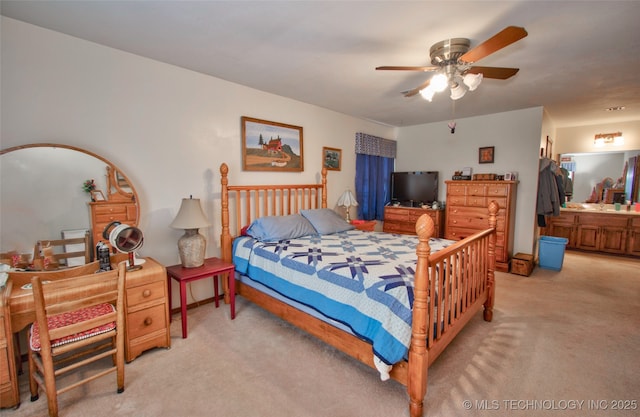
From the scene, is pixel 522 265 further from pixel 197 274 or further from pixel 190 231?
pixel 190 231

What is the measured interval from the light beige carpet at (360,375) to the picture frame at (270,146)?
178cm

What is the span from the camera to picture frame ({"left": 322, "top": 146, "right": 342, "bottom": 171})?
4398mm

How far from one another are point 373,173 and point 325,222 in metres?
2.11

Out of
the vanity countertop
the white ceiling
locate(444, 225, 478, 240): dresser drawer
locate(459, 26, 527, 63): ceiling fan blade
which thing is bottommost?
locate(444, 225, 478, 240): dresser drawer

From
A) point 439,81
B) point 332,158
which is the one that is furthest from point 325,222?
point 439,81

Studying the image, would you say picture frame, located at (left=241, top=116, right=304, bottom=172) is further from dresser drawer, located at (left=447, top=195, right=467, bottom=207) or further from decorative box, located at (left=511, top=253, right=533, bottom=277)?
decorative box, located at (left=511, top=253, right=533, bottom=277)

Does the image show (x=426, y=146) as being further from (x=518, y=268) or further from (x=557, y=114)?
(x=518, y=268)

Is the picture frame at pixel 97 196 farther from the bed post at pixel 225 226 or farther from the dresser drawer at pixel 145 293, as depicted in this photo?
the bed post at pixel 225 226

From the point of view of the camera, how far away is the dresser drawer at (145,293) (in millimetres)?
2156

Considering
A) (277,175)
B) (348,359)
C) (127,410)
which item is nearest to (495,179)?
Answer: (277,175)

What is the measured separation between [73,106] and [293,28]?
6.20 feet

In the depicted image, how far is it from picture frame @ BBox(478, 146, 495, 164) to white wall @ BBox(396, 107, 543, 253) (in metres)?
0.06

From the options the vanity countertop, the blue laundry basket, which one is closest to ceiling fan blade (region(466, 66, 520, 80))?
the blue laundry basket

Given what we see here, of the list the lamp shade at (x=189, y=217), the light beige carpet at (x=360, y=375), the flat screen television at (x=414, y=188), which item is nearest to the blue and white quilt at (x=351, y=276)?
the light beige carpet at (x=360, y=375)
